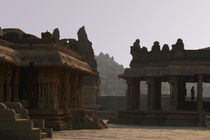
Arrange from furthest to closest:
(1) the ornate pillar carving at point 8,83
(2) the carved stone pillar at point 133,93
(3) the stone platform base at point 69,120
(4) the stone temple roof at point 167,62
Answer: (2) the carved stone pillar at point 133,93, (4) the stone temple roof at point 167,62, (3) the stone platform base at point 69,120, (1) the ornate pillar carving at point 8,83

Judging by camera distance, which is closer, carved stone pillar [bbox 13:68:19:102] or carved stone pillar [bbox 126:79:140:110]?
carved stone pillar [bbox 13:68:19:102]

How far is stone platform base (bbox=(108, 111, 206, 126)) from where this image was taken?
3256 centimetres

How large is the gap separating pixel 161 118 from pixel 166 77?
3.50 meters

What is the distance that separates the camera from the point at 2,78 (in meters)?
21.5

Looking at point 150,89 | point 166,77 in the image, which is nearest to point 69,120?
point 150,89

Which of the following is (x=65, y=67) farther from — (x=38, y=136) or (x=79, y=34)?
(x=79, y=34)

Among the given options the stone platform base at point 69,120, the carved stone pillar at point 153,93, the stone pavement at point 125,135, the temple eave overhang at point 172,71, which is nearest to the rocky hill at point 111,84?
the carved stone pillar at point 153,93

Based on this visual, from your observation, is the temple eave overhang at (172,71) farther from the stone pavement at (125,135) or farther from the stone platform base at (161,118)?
the stone pavement at (125,135)

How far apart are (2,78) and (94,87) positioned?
125 feet

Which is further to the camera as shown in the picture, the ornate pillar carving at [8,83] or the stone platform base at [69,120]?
the stone platform base at [69,120]

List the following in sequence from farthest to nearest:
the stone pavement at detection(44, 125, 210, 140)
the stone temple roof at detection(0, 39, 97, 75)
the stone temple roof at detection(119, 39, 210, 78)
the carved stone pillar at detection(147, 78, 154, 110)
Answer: the carved stone pillar at detection(147, 78, 154, 110) → the stone temple roof at detection(119, 39, 210, 78) → the stone temple roof at detection(0, 39, 97, 75) → the stone pavement at detection(44, 125, 210, 140)

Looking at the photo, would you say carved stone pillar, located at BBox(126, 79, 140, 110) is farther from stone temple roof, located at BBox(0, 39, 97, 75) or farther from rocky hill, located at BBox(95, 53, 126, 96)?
rocky hill, located at BBox(95, 53, 126, 96)

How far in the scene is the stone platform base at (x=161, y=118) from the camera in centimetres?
3256

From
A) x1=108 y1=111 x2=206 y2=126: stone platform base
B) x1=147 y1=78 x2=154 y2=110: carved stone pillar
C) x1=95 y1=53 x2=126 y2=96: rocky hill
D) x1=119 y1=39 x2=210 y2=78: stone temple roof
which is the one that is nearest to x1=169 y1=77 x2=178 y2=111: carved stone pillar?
x1=119 y1=39 x2=210 y2=78: stone temple roof
